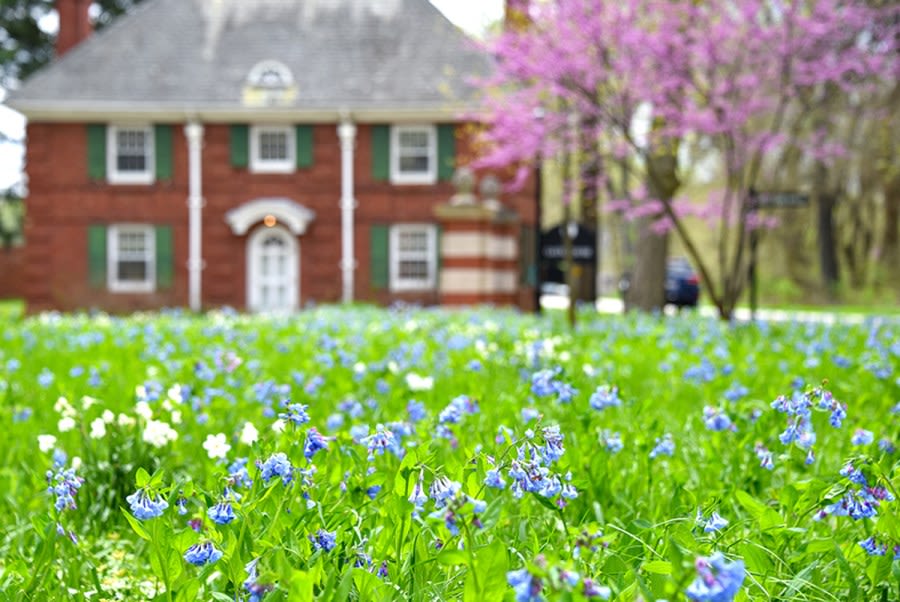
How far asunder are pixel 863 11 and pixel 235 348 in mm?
10641

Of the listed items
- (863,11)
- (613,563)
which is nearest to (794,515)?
(613,563)

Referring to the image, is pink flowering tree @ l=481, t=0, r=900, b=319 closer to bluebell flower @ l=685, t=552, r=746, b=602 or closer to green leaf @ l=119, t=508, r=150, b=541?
green leaf @ l=119, t=508, r=150, b=541

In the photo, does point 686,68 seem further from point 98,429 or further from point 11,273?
point 11,273

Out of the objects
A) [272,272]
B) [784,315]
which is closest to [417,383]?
[272,272]

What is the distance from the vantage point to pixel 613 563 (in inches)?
95.8

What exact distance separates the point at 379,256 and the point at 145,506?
22934 mm

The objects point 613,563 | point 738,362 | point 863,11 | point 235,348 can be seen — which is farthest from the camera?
point 863,11

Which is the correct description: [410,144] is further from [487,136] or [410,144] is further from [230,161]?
[487,136]

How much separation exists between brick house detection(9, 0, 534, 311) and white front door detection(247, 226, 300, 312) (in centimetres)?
3

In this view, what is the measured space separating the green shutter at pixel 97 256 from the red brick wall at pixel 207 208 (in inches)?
5.7

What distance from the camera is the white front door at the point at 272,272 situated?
25.5 meters

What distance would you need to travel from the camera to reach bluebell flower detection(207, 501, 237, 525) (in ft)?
7.49

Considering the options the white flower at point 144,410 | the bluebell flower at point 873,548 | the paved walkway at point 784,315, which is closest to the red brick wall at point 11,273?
the paved walkway at point 784,315

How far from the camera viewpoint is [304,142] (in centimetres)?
2528
